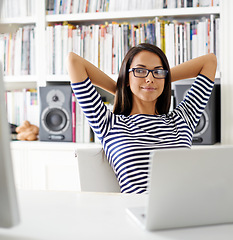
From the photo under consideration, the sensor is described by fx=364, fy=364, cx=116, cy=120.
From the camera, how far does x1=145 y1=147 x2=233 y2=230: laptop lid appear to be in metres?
0.68

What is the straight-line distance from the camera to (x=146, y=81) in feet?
4.67

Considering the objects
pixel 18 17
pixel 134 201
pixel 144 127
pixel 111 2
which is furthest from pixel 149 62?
pixel 18 17

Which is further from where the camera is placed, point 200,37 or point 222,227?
point 200,37

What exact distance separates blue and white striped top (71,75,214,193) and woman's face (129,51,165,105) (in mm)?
87

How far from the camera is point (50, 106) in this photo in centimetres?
255

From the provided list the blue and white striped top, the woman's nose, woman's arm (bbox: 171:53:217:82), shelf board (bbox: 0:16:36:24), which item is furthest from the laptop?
shelf board (bbox: 0:16:36:24)

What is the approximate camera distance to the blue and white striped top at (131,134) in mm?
1331

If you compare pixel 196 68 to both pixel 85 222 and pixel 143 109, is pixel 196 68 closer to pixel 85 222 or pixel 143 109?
pixel 143 109

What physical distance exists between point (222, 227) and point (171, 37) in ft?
6.14

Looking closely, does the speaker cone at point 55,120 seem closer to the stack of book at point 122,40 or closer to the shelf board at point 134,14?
the stack of book at point 122,40

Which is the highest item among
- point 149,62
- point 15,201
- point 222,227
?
point 149,62

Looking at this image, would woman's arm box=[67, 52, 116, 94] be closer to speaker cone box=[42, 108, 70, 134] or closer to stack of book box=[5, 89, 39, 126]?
speaker cone box=[42, 108, 70, 134]

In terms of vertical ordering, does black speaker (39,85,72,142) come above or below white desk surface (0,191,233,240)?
above

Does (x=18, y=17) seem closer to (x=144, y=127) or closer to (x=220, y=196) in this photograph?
(x=144, y=127)
